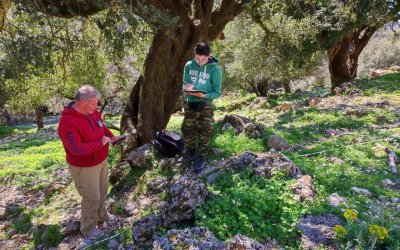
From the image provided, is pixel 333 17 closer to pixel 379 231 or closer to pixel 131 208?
pixel 131 208

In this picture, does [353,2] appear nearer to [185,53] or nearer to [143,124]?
[185,53]

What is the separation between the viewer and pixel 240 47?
24.2m

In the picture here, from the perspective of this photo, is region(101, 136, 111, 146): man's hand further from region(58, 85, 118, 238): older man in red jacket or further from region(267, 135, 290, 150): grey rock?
region(267, 135, 290, 150): grey rock

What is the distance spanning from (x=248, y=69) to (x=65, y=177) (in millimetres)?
17747

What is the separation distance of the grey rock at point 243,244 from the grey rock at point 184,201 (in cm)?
84

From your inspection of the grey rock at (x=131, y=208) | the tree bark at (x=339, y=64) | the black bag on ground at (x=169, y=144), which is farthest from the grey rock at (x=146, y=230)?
the tree bark at (x=339, y=64)

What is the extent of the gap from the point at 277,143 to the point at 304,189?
295cm

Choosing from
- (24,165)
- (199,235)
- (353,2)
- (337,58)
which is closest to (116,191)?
(199,235)

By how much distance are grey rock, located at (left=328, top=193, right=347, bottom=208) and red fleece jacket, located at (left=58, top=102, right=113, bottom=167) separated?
314 cm

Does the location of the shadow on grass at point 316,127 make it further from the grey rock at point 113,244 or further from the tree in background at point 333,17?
the grey rock at point 113,244

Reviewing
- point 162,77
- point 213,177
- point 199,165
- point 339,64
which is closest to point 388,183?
point 213,177

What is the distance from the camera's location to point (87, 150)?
15.2 feet

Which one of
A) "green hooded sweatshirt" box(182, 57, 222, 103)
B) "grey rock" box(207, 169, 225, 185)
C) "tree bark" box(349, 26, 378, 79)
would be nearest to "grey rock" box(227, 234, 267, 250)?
"grey rock" box(207, 169, 225, 185)

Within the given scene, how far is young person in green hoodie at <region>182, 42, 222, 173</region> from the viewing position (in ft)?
19.0
